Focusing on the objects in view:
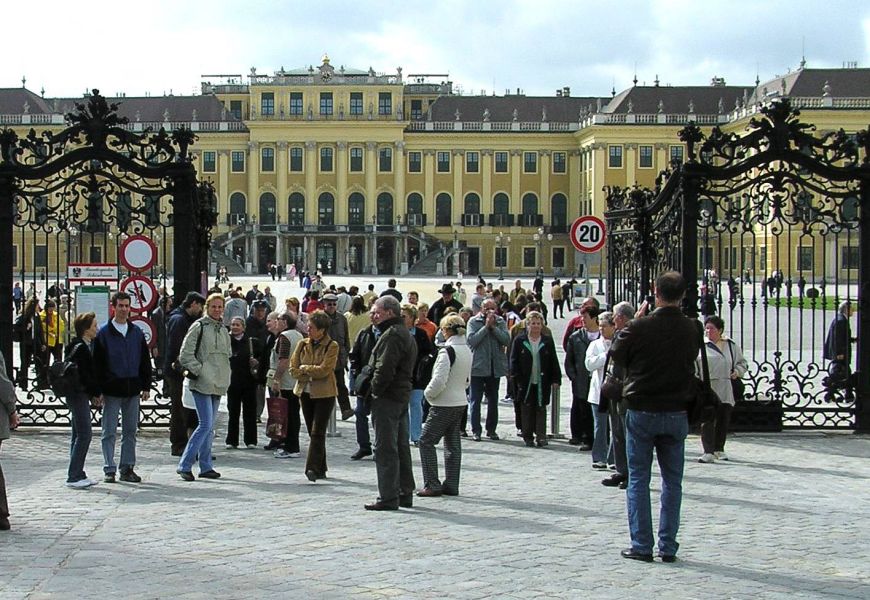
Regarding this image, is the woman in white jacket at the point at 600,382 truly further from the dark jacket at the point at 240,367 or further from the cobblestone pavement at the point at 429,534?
the dark jacket at the point at 240,367

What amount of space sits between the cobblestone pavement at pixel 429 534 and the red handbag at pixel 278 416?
0.38m

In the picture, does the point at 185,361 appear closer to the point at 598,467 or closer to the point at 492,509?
the point at 492,509

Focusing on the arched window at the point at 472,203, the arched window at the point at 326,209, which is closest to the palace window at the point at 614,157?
the arched window at the point at 472,203

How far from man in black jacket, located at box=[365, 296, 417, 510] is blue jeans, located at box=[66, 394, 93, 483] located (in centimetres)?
254

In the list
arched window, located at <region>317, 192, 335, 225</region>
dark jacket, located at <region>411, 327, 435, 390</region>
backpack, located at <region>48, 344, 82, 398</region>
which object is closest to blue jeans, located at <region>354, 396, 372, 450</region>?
dark jacket, located at <region>411, 327, 435, 390</region>

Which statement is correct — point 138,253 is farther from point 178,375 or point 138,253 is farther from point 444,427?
point 444,427

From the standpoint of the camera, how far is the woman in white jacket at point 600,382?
1223 centimetres

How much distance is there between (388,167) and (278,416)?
3288 inches

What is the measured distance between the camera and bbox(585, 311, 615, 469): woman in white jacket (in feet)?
40.1

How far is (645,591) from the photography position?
770cm

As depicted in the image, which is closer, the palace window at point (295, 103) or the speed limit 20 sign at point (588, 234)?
the speed limit 20 sign at point (588, 234)

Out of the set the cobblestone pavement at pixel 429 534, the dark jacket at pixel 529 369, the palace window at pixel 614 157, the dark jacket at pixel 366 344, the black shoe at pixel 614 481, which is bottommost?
the cobblestone pavement at pixel 429 534

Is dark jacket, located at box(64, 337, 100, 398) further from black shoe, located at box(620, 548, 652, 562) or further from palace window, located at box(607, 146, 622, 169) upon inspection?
palace window, located at box(607, 146, 622, 169)

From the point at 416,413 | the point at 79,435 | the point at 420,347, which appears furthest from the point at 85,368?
the point at 416,413
